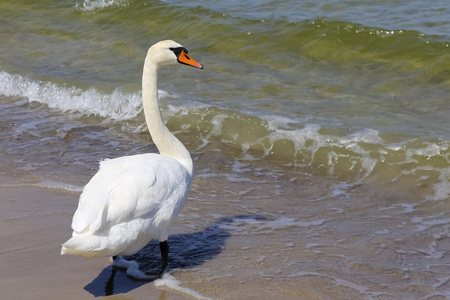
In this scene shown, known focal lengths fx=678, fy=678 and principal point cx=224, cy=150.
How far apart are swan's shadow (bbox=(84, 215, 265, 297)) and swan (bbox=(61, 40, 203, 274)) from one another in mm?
238

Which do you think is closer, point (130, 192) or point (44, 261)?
point (130, 192)

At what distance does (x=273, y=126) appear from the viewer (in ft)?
26.1

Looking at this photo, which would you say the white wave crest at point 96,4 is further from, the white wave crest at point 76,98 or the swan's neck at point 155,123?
the swan's neck at point 155,123

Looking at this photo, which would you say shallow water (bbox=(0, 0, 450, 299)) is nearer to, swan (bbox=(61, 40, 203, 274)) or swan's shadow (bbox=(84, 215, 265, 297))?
swan's shadow (bbox=(84, 215, 265, 297))

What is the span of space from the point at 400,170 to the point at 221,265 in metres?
2.73

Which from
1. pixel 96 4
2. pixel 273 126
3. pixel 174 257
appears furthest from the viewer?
pixel 96 4

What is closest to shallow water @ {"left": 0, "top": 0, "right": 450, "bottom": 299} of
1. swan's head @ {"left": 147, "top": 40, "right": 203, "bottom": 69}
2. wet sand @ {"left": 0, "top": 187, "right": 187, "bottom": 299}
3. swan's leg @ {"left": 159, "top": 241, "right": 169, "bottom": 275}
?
swan's leg @ {"left": 159, "top": 241, "right": 169, "bottom": 275}

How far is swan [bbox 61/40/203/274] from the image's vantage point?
417cm

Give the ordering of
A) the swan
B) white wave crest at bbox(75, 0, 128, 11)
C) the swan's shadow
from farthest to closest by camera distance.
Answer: white wave crest at bbox(75, 0, 128, 11), the swan's shadow, the swan

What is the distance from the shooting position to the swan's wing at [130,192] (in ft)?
13.8

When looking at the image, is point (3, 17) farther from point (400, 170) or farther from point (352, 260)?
point (352, 260)

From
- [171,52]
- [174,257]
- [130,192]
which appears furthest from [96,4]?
[130,192]

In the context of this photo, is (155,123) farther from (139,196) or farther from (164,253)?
(164,253)

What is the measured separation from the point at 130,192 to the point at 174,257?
34.8 inches
